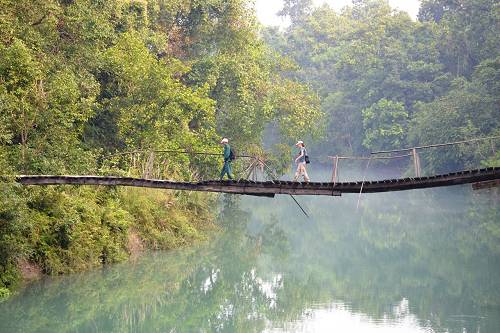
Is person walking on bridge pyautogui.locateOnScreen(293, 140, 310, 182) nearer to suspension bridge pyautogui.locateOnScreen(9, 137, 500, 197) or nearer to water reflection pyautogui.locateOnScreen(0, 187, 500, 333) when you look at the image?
suspension bridge pyautogui.locateOnScreen(9, 137, 500, 197)

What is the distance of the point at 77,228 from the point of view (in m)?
20.2

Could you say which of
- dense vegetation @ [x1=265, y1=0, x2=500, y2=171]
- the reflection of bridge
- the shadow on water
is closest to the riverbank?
the shadow on water

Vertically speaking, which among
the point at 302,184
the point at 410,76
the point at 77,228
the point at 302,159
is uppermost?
the point at 410,76

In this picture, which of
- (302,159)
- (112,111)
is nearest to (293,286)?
(302,159)

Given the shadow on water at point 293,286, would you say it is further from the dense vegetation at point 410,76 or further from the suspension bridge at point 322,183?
the dense vegetation at point 410,76

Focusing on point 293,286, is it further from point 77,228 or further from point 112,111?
point 112,111

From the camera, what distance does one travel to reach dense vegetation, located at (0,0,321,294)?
65.3 feet

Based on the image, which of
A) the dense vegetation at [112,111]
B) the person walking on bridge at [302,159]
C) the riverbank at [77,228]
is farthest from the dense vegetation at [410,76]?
the person walking on bridge at [302,159]

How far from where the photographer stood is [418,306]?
20406mm

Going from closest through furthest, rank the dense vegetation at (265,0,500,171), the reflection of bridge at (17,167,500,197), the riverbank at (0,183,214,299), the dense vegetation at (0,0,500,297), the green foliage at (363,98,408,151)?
the reflection of bridge at (17,167,500,197), the riverbank at (0,183,214,299), the dense vegetation at (0,0,500,297), the dense vegetation at (265,0,500,171), the green foliage at (363,98,408,151)

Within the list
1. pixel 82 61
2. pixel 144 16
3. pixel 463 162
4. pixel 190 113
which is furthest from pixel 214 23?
pixel 463 162

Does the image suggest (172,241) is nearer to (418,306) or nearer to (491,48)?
(418,306)

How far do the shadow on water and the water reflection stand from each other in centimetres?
3

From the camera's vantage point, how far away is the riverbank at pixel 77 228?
17531 mm
